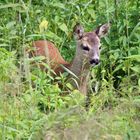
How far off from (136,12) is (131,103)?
315 centimetres

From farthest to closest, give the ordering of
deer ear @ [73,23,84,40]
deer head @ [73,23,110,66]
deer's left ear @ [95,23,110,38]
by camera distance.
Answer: deer ear @ [73,23,84,40] → deer head @ [73,23,110,66] → deer's left ear @ [95,23,110,38]

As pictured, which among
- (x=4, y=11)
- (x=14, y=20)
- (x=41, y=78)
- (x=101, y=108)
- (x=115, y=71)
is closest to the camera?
(x=101, y=108)

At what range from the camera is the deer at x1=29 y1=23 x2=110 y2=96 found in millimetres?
8164

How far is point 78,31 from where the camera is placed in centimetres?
860

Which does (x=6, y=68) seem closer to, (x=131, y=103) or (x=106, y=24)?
(x=131, y=103)

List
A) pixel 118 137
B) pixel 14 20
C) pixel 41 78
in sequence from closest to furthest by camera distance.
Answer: pixel 118 137 < pixel 41 78 < pixel 14 20

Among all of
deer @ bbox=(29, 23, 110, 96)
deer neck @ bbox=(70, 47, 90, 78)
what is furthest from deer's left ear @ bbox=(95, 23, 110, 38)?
deer neck @ bbox=(70, 47, 90, 78)

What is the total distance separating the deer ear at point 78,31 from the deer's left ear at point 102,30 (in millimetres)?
205

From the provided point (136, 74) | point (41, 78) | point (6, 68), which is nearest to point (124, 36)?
point (136, 74)

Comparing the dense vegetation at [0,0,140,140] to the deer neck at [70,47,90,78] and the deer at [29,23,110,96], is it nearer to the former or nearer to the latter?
the deer at [29,23,110,96]

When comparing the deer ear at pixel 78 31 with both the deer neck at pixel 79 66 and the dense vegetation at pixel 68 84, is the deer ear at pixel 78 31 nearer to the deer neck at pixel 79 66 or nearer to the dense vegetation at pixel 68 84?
the dense vegetation at pixel 68 84

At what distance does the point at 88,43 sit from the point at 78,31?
7.2 inches

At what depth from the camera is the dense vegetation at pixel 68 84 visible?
4.96 metres

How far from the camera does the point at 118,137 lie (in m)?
4.79
